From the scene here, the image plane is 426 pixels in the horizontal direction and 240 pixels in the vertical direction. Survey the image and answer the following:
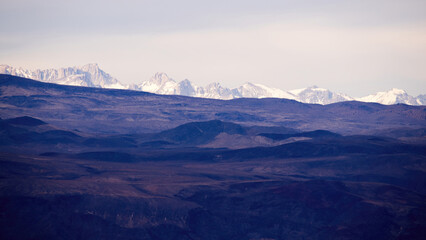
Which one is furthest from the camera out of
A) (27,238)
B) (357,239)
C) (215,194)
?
(215,194)

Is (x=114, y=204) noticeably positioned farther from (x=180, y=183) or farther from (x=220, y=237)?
(x=180, y=183)

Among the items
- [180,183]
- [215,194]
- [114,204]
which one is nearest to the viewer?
[114,204]

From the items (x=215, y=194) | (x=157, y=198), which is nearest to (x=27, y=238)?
(x=157, y=198)

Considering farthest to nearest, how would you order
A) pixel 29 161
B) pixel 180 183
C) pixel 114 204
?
1. pixel 29 161
2. pixel 180 183
3. pixel 114 204

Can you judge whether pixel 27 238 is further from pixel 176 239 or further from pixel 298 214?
pixel 298 214

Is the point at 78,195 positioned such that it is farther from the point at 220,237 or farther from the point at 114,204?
the point at 220,237

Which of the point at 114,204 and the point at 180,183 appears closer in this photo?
the point at 114,204

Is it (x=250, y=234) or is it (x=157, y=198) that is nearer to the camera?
(x=250, y=234)

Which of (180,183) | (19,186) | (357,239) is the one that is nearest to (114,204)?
(19,186)

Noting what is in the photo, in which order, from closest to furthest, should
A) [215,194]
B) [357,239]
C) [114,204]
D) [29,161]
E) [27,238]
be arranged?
1. [27,238]
2. [357,239]
3. [114,204]
4. [215,194]
5. [29,161]
